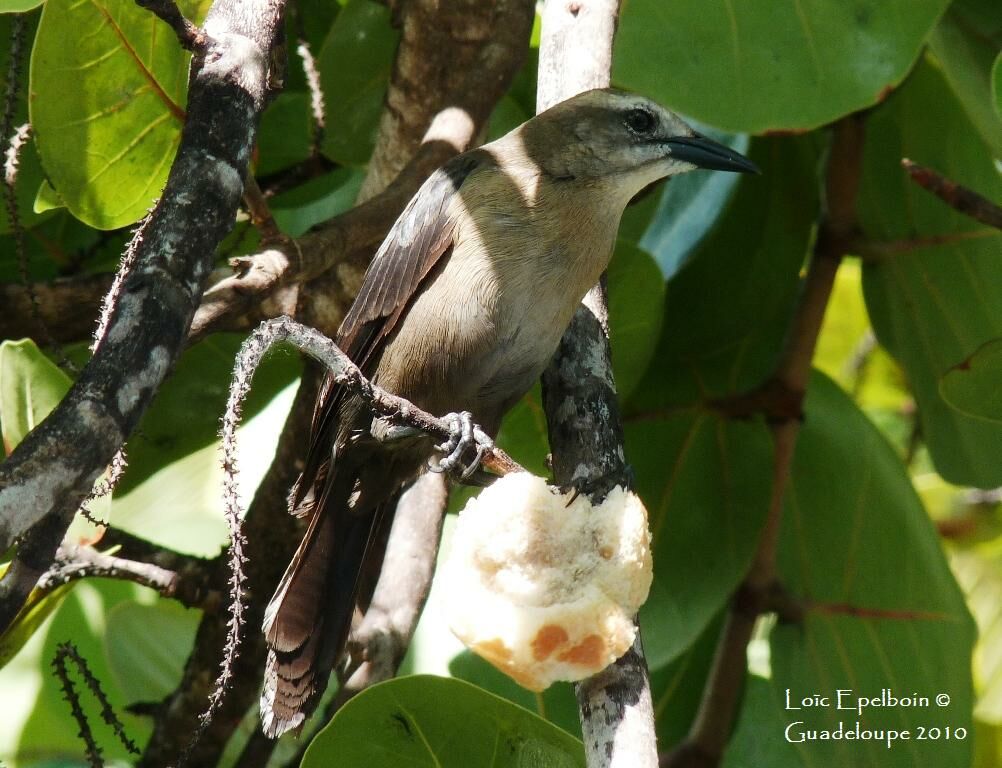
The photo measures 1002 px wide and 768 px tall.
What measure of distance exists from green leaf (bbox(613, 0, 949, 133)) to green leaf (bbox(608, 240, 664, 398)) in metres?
0.43

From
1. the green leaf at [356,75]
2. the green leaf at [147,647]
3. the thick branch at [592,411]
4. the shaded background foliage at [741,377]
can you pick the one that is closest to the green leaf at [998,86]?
the shaded background foliage at [741,377]

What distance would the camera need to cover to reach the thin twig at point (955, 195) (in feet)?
7.97

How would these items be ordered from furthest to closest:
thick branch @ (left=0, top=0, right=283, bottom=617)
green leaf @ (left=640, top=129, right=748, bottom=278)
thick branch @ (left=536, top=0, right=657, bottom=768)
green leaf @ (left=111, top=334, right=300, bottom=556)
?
green leaf @ (left=640, top=129, right=748, bottom=278) < green leaf @ (left=111, top=334, right=300, bottom=556) < thick branch @ (left=536, top=0, right=657, bottom=768) < thick branch @ (left=0, top=0, right=283, bottom=617)

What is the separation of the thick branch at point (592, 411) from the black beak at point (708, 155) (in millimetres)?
483

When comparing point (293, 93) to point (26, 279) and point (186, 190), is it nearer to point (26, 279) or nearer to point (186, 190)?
point (26, 279)

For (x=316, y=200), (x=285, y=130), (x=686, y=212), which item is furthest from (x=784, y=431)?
(x=285, y=130)

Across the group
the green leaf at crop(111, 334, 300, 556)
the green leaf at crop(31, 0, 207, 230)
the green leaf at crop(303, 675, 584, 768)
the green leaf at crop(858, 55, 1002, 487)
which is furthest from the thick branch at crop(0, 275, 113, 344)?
the green leaf at crop(858, 55, 1002, 487)

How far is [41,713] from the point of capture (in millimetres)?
3348

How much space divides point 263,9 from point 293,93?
4.69 feet

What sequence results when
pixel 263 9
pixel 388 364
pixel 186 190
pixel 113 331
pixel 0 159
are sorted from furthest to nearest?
pixel 388 364 → pixel 0 159 → pixel 263 9 → pixel 186 190 → pixel 113 331

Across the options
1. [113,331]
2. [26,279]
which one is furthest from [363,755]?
[26,279]

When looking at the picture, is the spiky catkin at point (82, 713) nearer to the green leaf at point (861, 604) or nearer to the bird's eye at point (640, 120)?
the bird's eye at point (640, 120)

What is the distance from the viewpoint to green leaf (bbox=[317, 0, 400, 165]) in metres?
3.42

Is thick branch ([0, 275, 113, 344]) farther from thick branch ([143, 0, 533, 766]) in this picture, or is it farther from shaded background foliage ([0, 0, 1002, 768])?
thick branch ([143, 0, 533, 766])
